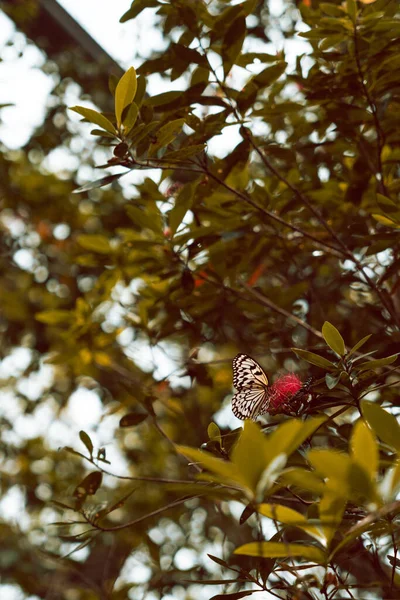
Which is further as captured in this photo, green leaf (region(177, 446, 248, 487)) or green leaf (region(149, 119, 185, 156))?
green leaf (region(149, 119, 185, 156))

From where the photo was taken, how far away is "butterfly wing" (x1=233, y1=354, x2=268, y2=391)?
93cm

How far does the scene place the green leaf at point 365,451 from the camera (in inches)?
19.0

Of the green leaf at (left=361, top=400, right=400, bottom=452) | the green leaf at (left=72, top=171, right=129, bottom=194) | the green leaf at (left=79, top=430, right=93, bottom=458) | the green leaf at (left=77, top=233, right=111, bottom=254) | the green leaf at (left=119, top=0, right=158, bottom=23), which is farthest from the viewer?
the green leaf at (left=77, top=233, right=111, bottom=254)

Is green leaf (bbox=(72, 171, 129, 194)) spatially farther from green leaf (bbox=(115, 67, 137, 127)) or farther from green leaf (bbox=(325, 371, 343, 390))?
green leaf (bbox=(325, 371, 343, 390))

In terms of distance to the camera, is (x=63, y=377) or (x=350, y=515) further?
(x=63, y=377)

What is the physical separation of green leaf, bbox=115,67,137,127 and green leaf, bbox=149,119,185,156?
72 millimetres

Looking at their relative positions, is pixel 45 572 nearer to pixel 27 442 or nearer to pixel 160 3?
pixel 27 442

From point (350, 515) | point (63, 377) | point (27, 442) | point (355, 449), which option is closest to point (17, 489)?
point (27, 442)

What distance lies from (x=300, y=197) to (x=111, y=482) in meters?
3.20

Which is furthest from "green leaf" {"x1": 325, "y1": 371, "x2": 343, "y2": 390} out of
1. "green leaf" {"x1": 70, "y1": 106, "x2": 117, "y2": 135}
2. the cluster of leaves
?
"green leaf" {"x1": 70, "y1": 106, "x2": 117, "y2": 135}

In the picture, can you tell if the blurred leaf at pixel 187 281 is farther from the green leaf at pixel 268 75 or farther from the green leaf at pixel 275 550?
the green leaf at pixel 275 550

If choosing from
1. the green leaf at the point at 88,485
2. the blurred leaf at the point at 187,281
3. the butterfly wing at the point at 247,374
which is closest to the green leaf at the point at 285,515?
the butterfly wing at the point at 247,374

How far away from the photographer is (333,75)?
122 cm

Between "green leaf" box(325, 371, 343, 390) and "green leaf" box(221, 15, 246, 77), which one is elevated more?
"green leaf" box(221, 15, 246, 77)
